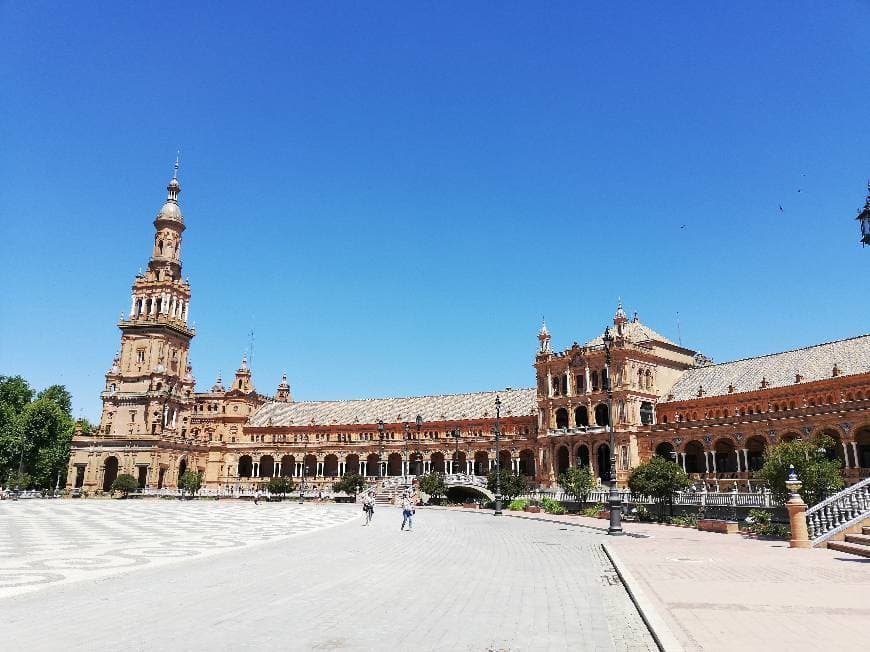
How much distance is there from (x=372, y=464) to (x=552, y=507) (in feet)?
167

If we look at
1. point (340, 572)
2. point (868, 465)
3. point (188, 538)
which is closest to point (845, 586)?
point (340, 572)

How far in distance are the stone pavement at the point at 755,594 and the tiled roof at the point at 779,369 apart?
→ 41.4m

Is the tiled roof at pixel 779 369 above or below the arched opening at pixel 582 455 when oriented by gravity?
above

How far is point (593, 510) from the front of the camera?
40438mm

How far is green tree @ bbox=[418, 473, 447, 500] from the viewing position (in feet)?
204

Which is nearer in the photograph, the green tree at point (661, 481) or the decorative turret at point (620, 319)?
the green tree at point (661, 481)

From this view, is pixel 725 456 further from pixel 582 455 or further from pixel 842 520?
pixel 842 520

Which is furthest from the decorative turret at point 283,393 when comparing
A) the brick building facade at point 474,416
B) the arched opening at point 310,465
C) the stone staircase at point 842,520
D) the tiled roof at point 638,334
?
the stone staircase at point 842,520

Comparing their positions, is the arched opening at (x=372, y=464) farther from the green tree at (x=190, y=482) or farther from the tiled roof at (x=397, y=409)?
the green tree at (x=190, y=482)

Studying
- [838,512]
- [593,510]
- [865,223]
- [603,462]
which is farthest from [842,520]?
[603,462]

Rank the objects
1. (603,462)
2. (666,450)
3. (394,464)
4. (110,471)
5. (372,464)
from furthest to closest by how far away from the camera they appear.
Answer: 1. (372,464)
2. (394,464)
3. (110,471)
4. (603,462)
5. (666,450)

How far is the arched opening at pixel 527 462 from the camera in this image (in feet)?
266

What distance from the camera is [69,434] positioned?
91.8 meters

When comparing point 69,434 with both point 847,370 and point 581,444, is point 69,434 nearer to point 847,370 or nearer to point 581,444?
point 581,444
